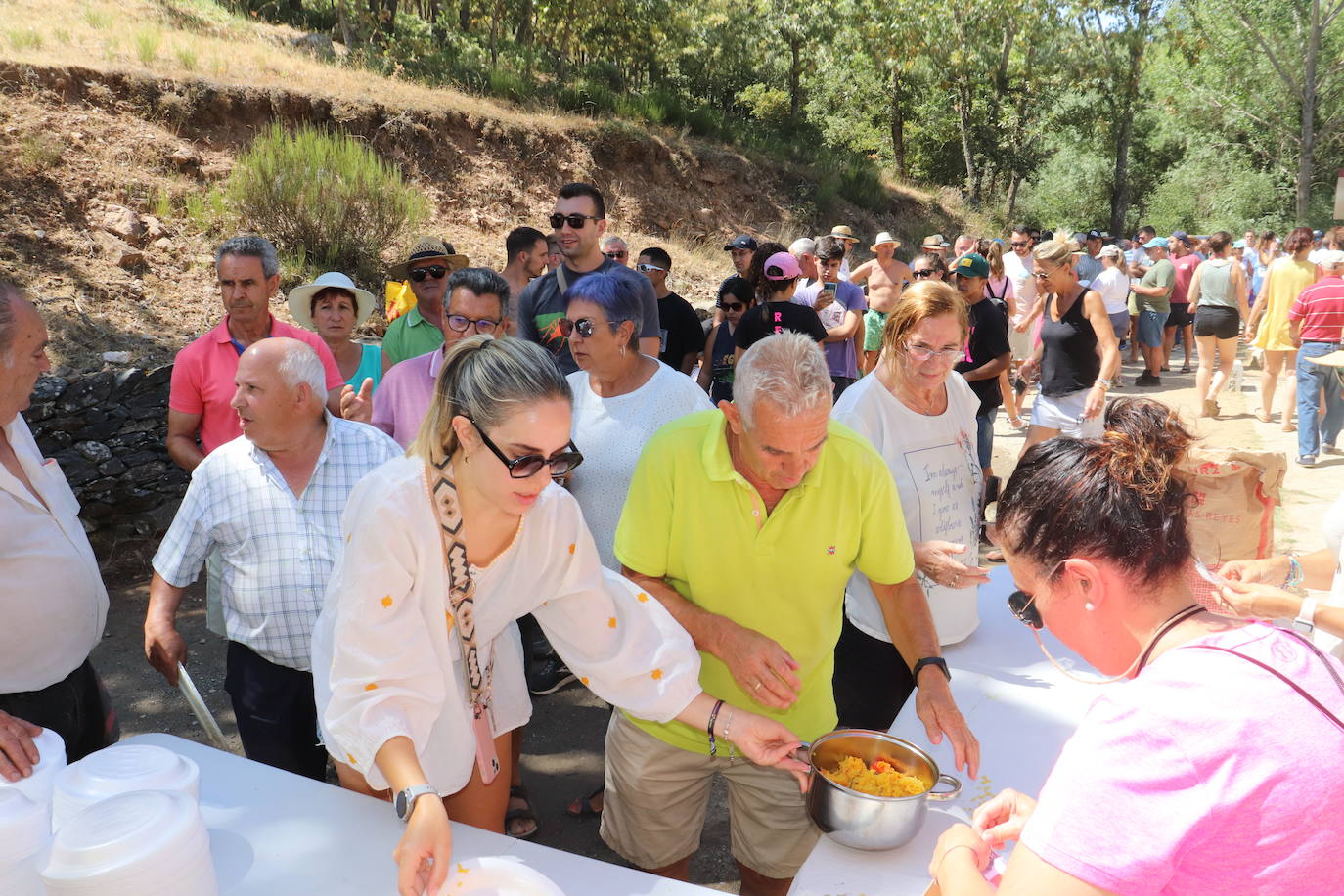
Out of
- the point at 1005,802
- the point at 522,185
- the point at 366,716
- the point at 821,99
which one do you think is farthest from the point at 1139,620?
the point at 821,99

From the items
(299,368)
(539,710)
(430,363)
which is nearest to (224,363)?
(430,363)

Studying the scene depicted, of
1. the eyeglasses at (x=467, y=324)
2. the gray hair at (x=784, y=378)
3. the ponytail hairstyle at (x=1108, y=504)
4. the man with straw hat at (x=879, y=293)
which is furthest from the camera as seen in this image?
the man with straw hat at (x=879, y=293)

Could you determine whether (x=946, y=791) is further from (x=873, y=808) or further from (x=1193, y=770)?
(x=1193, y=770)

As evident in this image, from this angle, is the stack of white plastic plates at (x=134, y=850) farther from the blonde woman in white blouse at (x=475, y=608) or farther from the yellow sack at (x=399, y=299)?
the yellow sack at (x=399, y=299)

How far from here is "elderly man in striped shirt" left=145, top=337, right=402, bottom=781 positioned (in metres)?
2.47

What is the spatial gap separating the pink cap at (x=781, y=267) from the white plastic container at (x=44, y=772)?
13.7ft

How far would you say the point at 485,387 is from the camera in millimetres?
1742

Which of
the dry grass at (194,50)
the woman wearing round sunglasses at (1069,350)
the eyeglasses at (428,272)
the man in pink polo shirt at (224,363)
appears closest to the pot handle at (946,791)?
the man in pink polo shirt at (224,363)

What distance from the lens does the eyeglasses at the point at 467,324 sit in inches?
140

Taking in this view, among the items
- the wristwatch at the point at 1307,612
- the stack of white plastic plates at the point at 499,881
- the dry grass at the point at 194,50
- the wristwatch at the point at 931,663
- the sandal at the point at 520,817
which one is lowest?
the sandal at the point at 520,817

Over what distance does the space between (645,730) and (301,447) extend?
1255mm

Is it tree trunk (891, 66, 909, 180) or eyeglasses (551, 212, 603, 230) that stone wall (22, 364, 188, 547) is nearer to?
eyeglasses (551, 212, 603, 230)

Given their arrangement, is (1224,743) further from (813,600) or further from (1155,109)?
(1155,109)

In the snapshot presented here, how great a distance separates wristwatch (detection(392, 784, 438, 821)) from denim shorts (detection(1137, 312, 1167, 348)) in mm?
11548
